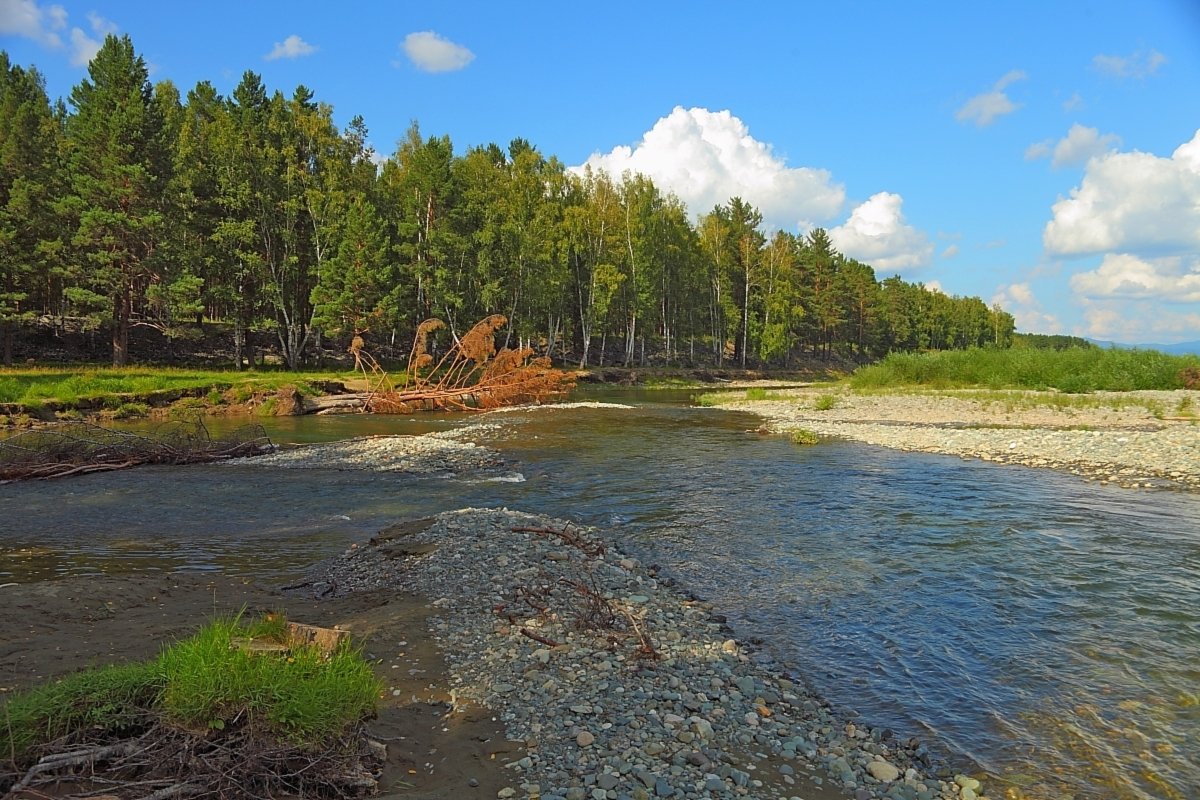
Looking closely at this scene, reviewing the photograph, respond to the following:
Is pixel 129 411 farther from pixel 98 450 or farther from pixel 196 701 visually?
pixel 196 701

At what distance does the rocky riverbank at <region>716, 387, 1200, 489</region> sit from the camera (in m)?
19.3

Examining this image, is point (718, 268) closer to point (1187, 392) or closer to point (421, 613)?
point (1187, 392)

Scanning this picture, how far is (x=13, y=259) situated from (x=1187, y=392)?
2630 inches

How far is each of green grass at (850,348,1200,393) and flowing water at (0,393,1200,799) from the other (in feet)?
85.7

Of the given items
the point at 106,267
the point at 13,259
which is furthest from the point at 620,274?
the point at 13,259

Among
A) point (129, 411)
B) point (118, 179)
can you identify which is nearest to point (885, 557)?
point (129, 411)

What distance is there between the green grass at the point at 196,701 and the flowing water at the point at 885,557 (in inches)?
198

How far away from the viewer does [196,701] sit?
4.54 m

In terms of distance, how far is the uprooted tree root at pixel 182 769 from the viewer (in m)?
3.97

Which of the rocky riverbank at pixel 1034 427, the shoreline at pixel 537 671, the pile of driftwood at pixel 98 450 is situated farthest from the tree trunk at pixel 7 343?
the rocky riverbank at pixel 1034 427

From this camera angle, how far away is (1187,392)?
35.1 meters

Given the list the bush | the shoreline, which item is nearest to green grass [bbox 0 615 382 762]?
the shoreline

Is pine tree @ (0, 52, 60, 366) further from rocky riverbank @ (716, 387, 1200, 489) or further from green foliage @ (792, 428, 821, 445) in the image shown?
rocky riverbank @ (716, 387, 1200, 489)

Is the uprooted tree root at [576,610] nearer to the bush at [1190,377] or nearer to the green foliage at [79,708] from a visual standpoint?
the green foliage at [79,708]
